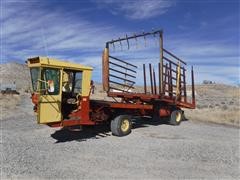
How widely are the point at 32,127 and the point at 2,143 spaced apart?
148 inches

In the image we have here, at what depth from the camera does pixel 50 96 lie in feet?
36.6

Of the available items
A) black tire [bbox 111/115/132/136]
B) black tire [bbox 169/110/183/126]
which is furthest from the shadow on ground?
black tire [bbox 169/110/183/126]

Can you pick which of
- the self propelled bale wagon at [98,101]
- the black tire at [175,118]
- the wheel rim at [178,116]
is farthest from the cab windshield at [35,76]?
the wheel rim at [178,116]

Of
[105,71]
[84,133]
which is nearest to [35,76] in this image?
[84,133]

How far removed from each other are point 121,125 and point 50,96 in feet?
11.1

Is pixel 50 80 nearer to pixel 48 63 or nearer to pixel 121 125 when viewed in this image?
pixel 48 63

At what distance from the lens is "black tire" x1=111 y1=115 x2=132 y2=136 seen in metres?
13.0

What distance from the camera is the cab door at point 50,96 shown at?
1092 centimetres

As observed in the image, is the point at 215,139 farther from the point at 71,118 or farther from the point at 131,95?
the point at 71,118

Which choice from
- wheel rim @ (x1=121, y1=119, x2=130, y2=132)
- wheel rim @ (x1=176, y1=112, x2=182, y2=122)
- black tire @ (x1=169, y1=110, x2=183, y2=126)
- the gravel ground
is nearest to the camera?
the gravel ground

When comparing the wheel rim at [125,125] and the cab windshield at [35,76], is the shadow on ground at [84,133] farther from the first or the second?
the cab windshield at [35,76]

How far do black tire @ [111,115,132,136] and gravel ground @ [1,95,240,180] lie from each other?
257 mm

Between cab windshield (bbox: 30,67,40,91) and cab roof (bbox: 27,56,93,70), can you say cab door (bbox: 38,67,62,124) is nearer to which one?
cab roof (bbox: 27,56,93,70)

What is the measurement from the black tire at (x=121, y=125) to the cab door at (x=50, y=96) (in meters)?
2.50
